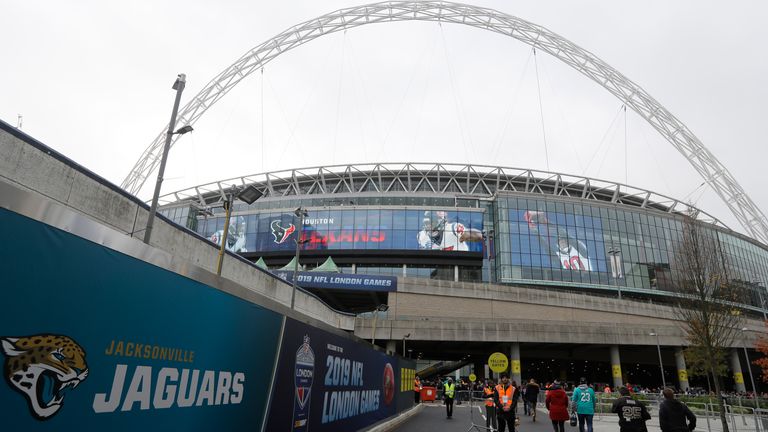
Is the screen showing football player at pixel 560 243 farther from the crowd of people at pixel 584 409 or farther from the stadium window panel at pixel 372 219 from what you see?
the crowd of people at pixel 584 409

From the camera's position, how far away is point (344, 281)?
51375mm

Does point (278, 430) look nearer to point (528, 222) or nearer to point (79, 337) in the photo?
point (79, 337)

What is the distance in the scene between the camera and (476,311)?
169 ft

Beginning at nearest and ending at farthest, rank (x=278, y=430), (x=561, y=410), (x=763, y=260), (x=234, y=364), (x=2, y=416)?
(x=2, y=416)
(x=234, y=364)
(x=278, y=430)
(x=561, y=410)
(x=763, y=260)

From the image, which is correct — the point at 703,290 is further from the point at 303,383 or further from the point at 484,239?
the point at 484,239

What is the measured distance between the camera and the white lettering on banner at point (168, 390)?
378 cm

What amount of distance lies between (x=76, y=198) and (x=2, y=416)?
14.9m

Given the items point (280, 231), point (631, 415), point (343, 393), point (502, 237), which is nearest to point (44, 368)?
point (343, 393)

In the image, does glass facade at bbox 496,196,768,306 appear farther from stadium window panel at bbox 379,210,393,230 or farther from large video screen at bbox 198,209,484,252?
stadium window panel at bbox 379,210,393,230

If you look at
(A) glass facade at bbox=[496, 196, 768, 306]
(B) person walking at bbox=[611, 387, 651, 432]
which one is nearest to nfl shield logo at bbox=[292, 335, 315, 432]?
(B) person walking at bbox=[611, 387, 651, 432]

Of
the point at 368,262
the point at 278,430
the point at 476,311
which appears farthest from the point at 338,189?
the point at 278,430

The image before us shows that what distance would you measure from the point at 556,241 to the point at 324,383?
216ft

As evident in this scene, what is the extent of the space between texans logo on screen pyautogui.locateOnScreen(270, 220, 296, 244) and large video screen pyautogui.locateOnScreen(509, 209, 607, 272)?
35.0 m

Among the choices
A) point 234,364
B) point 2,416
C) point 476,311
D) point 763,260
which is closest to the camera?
point 2,416
